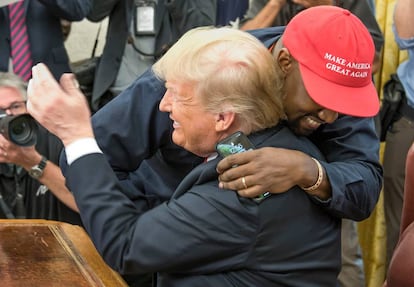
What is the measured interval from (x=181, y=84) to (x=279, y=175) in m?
0.26

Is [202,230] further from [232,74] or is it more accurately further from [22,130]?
[22,130]

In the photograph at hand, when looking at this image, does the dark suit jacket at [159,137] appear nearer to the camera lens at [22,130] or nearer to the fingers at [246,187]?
the fingers at [246,187]

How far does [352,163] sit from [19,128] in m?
1.08

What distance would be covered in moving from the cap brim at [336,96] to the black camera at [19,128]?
1.01 metres

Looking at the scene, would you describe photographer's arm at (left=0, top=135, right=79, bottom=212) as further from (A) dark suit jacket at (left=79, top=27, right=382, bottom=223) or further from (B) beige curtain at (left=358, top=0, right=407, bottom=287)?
(B) beige curtain at (left=358, top=0, right=407, bottom=287)

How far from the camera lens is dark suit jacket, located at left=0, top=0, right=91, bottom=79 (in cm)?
297

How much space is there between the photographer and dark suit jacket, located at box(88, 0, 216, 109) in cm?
46

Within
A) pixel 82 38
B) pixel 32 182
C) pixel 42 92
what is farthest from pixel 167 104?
pixel 82 38

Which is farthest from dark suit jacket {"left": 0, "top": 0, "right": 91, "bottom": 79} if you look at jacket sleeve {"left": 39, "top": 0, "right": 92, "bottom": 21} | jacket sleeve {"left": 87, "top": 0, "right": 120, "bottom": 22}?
jacket sleeve {"left": 87, "top": 0, "right": 120, "bottom": 22}

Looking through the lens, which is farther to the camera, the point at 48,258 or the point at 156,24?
the point at 156,24

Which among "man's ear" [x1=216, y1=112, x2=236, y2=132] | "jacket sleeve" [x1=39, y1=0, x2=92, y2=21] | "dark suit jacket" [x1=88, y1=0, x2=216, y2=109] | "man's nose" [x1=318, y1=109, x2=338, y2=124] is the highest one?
"man's ear" [x1=216, y1=112, x2=236, y2=132]

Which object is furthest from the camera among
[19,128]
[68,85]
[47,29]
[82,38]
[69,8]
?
[82,38]

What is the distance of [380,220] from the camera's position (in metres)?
3.22

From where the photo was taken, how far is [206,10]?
3084 mm
